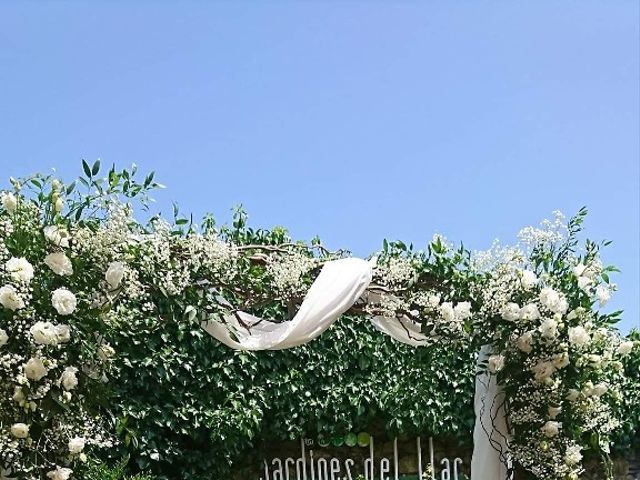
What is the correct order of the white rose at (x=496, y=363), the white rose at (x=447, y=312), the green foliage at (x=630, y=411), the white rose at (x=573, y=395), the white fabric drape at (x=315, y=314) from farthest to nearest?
the green foliage at (x=630, y=411) → the white rose at (x=573, y=395) → the white rose at (x=496, y=363) → the white rose at (x=447, y=312) → the white fabric drape at (x=315, y=314)

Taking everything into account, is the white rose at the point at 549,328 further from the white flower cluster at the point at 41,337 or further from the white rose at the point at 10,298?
the white rose at the point at 10,298

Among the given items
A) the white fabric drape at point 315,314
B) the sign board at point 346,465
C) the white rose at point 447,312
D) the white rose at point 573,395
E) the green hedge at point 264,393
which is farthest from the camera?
the sign board at point 346,465

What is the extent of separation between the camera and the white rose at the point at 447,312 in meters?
4.57

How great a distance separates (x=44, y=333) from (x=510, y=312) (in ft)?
7.72

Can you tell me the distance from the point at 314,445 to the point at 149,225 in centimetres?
308

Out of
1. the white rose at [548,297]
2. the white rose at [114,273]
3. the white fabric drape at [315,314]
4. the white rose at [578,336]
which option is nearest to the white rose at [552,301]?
the white rose at [548,297]

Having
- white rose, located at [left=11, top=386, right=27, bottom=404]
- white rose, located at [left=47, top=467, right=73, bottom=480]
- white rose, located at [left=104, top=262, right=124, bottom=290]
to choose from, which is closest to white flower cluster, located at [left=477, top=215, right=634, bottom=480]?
white rose, located at [left=104, top=262, right=124, bottom=290]

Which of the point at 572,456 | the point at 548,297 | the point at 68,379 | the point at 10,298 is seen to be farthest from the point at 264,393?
the point at 10,298

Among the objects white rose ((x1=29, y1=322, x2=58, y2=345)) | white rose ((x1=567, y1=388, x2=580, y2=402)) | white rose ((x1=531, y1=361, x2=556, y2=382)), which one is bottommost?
white rose ((x1=567, y1=388, x2=580, y2=402))

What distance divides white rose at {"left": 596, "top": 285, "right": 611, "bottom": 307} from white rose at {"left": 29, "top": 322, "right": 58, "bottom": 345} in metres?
2.87

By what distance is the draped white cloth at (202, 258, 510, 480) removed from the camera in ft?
14.7

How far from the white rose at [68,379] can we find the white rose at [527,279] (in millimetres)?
2341

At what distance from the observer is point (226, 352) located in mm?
6215

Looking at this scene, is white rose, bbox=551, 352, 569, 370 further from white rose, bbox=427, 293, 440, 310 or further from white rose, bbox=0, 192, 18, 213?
white rose, bbox=0, 192, 18, 213
